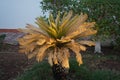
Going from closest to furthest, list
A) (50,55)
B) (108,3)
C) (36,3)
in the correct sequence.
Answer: (50,55) → (108,3) → (36,3)

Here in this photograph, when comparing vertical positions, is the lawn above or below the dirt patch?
below

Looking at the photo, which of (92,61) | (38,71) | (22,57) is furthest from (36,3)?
(38,71)

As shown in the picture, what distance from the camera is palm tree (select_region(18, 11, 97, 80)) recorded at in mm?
6035

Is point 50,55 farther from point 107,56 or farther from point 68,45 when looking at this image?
point 107,56

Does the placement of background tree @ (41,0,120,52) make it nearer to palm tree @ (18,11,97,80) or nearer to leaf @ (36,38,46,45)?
palm tree @ (18,11,97,80)

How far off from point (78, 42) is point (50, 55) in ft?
1.80

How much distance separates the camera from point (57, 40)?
6078mm

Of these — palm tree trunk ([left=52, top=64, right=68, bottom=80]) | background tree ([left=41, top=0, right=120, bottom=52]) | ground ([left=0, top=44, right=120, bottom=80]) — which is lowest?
palm tree trunk ([left=52, top=64, right=68, bottom=80])

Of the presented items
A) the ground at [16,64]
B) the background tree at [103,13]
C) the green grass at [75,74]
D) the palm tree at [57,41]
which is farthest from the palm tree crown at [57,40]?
the background tree at [103,13]

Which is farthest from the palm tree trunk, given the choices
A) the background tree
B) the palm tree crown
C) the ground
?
the background tree

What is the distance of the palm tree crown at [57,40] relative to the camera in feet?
19.8

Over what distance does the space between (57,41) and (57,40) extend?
2 centimetres

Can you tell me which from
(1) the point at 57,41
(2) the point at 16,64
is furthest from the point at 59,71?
(2) the point at 16,64

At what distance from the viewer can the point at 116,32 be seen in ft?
31.6
